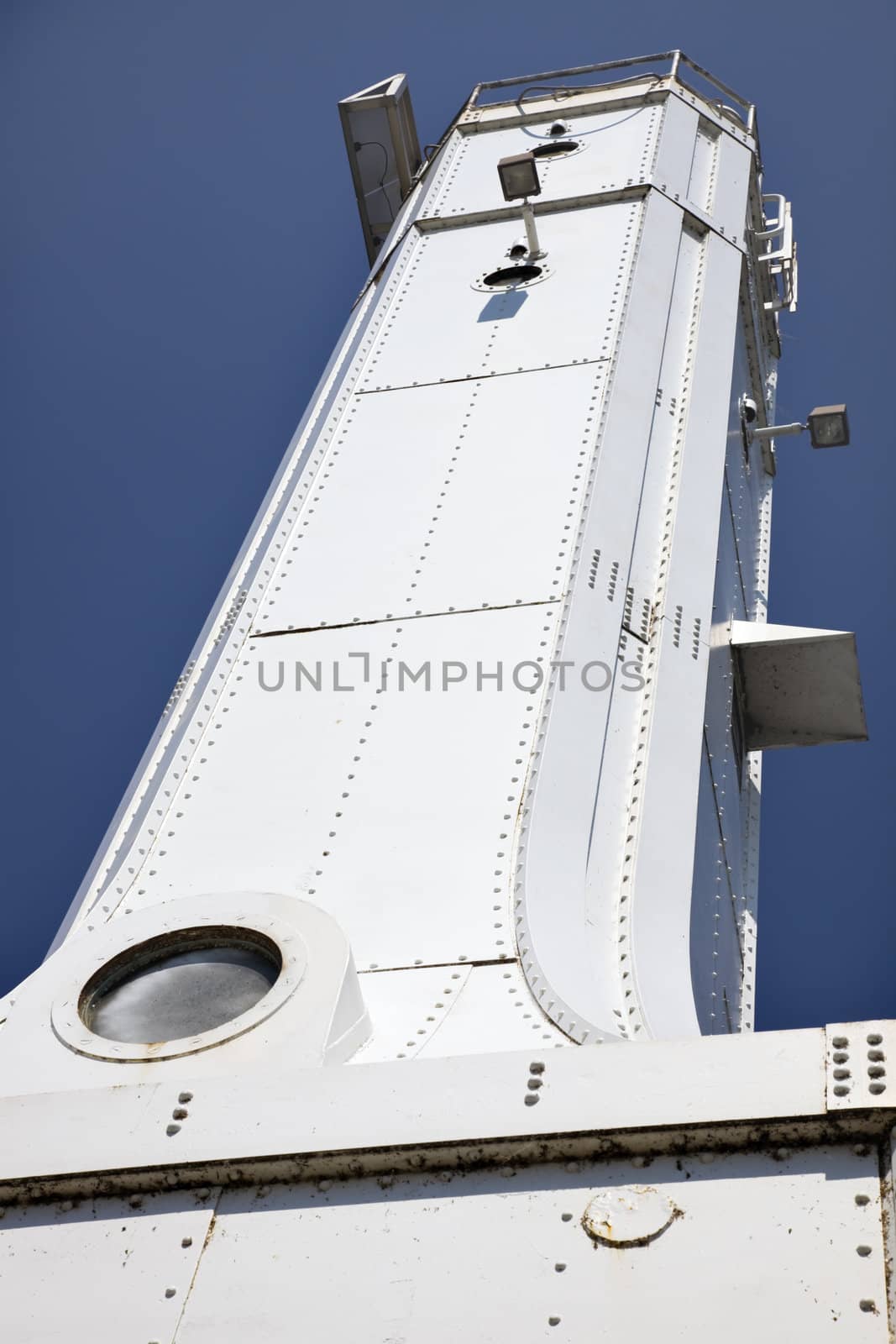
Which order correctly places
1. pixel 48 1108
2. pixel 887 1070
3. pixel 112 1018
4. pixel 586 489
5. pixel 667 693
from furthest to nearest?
pixel 586 489 → pixel 667 693 → pixel 112 1018 → pixel 48 1108 → pixel 887 1070

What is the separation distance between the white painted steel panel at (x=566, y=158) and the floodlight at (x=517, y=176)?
142 centimetres

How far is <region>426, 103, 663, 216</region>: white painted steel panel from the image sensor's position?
41.9 ft

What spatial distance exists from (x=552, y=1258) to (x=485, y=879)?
2524mm

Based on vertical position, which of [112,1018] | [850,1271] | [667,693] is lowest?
[667,693]

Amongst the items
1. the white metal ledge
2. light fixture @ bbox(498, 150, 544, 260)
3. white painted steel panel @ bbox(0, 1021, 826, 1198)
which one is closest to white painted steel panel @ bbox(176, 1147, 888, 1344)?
white painted steel panel @ bbox(0, 1021, 826, 1198)

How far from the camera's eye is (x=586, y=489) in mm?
8383

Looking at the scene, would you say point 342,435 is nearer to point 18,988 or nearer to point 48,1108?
point 18,988

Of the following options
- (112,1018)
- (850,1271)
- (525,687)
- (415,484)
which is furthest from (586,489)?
(850,1271)

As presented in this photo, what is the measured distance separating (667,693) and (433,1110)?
4011 millimetres

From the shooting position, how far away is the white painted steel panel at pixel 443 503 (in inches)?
313

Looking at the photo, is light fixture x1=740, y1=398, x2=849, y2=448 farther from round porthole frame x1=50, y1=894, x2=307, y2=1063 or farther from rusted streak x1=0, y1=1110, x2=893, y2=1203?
rusted streak x1=0, y1=1110, x2=893, y2=1203

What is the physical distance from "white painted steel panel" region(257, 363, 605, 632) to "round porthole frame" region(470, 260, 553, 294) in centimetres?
155

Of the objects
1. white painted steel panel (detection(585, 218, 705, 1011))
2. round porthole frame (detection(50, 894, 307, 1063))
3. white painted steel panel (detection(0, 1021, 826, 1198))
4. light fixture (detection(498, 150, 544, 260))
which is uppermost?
light fixture (detection(498, 150, 544, 260))

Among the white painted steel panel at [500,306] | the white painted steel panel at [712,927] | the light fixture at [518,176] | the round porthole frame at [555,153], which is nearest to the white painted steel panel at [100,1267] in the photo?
the white painted steel panel at [712,927]
